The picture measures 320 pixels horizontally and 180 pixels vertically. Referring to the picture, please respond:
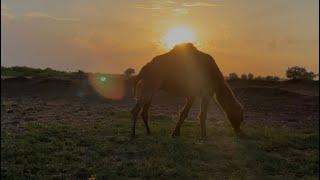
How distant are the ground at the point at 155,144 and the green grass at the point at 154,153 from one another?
0.06 ft

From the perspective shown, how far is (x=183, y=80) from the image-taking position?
16.3 m

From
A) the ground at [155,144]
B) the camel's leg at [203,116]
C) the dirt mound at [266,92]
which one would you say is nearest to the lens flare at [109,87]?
the ground at [155,144]

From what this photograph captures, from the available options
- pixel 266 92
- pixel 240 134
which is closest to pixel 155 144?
pixel 240 134

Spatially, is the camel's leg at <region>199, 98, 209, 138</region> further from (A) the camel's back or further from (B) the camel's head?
(B) the camel's head

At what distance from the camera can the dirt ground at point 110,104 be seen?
20.2 metres

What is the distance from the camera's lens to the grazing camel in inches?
629

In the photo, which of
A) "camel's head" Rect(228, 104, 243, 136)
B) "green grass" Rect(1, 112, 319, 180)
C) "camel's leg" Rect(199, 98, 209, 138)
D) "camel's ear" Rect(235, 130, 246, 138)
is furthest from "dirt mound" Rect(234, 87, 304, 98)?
"camel's leg" Rect(199, 98, 209, 138)

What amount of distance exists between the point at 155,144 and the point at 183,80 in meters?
2.78

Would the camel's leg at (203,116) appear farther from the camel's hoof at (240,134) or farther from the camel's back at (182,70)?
the camel's hoof at (240,134)

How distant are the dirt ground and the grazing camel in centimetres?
308

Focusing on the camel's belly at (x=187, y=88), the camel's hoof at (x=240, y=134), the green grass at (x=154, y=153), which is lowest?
the green grass at (x=154, y=153)

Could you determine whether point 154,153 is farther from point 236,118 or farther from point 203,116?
point 236,118

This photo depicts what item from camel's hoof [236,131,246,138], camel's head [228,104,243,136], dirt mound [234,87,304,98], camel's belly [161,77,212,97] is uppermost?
dirt mound [234,87,304,98]

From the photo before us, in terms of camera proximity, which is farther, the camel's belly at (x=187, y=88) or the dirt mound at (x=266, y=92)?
the dirt mound at (x=266, y=92)
